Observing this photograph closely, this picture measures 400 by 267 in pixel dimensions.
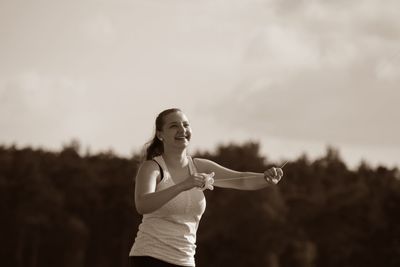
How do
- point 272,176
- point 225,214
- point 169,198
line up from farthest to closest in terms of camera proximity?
point 225,214 → point 272,176 → point 169,198

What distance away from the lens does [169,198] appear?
7906 mm

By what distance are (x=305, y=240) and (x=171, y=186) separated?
6146 centimetres

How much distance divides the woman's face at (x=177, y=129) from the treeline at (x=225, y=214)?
58579mm

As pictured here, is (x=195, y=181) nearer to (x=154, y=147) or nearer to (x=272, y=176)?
(x=154, y=147)

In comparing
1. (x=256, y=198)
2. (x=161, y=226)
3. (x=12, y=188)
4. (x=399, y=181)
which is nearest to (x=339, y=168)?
(x=399, y=181)

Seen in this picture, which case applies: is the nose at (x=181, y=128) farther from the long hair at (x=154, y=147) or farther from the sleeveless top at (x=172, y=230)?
the sleeveless top at (x=172, y=230)

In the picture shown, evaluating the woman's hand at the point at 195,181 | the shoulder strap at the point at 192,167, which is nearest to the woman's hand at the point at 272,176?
the shoulder strap at the point at 192,167

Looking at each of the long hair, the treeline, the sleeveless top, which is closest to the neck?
the long hair

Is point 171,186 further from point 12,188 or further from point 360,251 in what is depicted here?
point 12,188

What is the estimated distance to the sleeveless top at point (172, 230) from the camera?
26.9ft

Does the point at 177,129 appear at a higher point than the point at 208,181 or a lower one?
higher

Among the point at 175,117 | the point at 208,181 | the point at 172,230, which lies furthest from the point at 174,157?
the point at 172,230

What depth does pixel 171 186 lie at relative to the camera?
26.2 ft

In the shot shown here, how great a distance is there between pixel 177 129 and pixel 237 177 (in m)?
0.77
